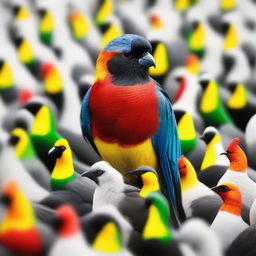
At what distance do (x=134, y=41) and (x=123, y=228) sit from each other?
1.01m

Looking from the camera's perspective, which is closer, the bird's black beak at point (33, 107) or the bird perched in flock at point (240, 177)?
the bird perched in flock at point (240, 177)

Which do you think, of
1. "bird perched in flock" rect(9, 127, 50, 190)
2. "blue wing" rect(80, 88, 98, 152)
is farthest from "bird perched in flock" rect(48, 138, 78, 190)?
"blue wing" rect(80, 88, 98, 152)

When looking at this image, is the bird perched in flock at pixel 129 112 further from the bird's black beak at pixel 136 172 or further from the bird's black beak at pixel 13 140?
the bird's black beak at pixel 13 140

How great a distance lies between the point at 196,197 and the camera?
173 inches

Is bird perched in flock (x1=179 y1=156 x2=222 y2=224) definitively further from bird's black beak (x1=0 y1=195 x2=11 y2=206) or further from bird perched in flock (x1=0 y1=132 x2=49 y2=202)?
bird's black beak (x1=0 y1=195 x2=11 y2=206)

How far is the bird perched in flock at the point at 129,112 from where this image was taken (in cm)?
407

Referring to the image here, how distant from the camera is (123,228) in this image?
137 inches

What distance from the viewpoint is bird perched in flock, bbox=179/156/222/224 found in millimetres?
4289

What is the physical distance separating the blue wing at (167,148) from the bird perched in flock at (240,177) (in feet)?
1.10

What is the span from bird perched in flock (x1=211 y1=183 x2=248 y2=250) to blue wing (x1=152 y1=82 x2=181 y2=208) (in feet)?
0.69

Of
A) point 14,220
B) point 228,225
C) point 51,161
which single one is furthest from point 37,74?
point 14,220

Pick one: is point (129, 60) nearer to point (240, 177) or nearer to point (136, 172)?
point (136, 172)

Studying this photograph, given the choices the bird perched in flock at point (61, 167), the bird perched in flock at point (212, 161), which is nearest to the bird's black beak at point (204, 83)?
the bird perched in flock at point (212, 161)

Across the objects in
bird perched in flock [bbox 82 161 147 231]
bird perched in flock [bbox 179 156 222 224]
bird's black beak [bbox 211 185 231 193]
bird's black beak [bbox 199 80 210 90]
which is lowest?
bird's black beak [bbox 199 80 210 90]
